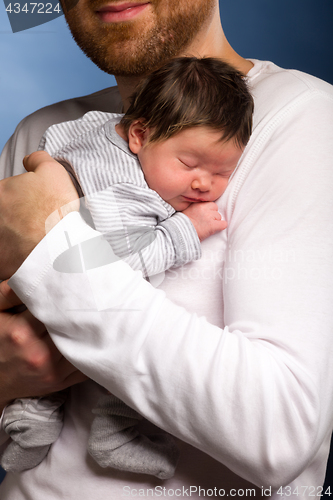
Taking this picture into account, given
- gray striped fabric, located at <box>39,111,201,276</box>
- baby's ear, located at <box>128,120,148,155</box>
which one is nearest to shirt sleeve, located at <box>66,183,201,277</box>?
gray striped fabric, located at <box>39,111,201,276</box>

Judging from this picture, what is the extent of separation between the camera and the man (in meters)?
0.52

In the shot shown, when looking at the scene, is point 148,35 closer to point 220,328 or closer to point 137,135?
point 137,135

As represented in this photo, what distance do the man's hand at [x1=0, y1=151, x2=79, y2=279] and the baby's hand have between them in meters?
0.21

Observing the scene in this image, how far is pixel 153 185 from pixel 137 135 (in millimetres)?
116

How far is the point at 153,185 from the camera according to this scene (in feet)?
2.66

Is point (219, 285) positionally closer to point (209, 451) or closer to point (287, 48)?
point (209, 451)

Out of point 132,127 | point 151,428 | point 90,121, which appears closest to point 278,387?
point 151,428

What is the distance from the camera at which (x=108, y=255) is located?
58cm

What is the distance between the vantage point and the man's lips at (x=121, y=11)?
894mm

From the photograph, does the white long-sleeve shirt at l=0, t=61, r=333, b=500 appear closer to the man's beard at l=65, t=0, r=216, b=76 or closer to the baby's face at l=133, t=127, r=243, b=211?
the baby's face at l=133, t=127, r=243, b=211

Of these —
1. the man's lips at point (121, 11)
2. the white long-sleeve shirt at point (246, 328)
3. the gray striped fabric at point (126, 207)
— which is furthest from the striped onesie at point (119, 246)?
the man's lips at point (121, 11)

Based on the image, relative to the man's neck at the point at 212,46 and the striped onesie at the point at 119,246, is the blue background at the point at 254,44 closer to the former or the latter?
the man's neck at the point at 212,46

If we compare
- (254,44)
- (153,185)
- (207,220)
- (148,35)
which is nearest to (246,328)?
(207,220)

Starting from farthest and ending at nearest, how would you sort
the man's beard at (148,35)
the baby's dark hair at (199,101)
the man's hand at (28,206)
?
1. the man's beard at (148,35)
2. the baby's dark hair at (199,101)
3. the man's hand at (28,206)
